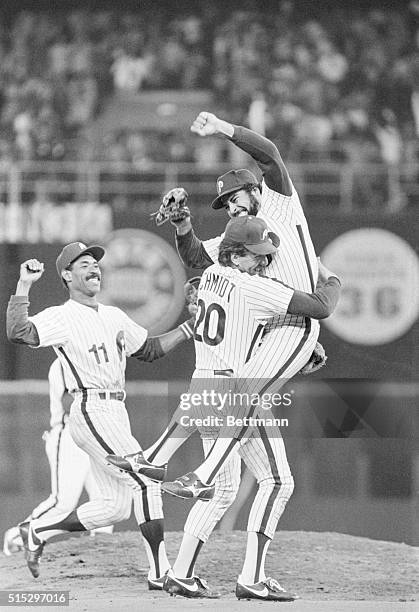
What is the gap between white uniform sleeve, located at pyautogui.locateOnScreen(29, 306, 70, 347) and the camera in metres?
4.88

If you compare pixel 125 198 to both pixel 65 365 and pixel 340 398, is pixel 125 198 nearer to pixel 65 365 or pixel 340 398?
pixel 340 398

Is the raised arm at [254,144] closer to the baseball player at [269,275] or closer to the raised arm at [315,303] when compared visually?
the baseball player at [269,275]

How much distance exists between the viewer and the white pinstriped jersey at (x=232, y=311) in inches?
185

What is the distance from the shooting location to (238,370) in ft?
16.1

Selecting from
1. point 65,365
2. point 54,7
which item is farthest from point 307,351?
point 54,7

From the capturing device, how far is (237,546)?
6004mm

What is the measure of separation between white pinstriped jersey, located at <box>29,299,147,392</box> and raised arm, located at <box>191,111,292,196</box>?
0.95 metres

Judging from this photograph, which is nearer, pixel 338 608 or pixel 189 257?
pixel 338 608

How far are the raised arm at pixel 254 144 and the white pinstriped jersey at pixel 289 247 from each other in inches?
2.4

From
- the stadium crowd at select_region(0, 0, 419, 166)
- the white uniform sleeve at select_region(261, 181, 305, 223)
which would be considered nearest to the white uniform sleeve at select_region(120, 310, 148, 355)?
the white uniform sleeve at select_region(261, 181, 305, 223)

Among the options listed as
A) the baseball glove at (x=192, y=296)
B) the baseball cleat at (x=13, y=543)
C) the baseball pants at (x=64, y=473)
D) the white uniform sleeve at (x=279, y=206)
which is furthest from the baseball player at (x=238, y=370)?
the baseball cleat at (x=13, y=543)

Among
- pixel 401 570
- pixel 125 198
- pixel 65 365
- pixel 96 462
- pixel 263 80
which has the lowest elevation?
pixel 401 570

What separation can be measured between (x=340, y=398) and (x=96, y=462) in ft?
7.44

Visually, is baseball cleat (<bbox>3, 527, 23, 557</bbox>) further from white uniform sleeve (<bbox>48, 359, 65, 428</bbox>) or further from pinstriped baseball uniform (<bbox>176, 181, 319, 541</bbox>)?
pinstriped baseball uniform (<bbox>176, 181, 319, 541</bbox>)
